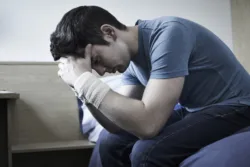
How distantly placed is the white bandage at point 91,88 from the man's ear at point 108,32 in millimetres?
131

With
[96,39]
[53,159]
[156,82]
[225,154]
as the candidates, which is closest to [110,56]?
[96,39]

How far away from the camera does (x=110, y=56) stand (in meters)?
0.95

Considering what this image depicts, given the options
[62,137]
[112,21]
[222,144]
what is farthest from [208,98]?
[62,137]

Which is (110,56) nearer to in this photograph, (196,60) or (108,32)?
(108,32)

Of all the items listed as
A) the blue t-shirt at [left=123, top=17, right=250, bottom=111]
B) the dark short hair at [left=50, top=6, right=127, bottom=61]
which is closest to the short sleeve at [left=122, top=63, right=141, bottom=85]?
the blue t-shirt at [left=123, top=17, right=250, bottom=111]

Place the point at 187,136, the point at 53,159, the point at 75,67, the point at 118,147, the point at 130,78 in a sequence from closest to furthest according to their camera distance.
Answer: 1. the point at 187,136
2. the point at 75,67
3. the point at 118,147
4. the point at 130,78
5. the point at 53,159

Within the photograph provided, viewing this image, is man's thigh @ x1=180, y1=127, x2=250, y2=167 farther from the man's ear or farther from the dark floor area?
the dark floor area

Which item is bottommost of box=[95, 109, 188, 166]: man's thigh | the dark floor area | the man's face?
the dark floor area

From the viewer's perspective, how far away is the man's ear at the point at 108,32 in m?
0.95

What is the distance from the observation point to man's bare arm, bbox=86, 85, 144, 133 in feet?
3.60

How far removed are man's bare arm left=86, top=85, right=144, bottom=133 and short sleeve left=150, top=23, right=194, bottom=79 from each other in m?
0.26

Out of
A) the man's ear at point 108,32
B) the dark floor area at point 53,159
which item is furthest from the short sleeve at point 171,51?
the dark floor area at point 53,159

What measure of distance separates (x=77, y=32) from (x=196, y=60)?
1.12ft

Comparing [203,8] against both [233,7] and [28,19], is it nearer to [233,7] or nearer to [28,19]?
[233,7]
